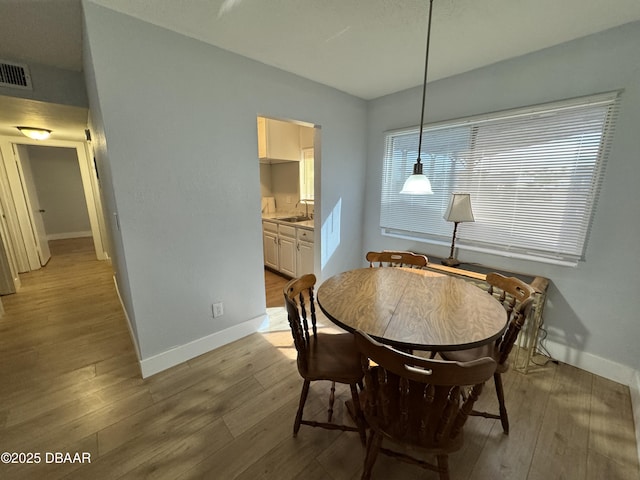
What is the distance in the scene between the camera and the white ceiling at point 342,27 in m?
1.44

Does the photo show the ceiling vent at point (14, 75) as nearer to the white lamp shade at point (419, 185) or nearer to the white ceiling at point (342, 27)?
the white ceiling at point (342, 27)

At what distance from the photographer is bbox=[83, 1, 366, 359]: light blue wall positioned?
1576 mm

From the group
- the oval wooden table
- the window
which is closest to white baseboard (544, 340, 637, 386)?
the window

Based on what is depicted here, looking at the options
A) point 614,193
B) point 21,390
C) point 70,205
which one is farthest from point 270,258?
point 70,205

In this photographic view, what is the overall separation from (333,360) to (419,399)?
19.1 inches

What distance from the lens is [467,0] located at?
1391 mm

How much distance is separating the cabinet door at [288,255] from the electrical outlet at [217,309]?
1.41m

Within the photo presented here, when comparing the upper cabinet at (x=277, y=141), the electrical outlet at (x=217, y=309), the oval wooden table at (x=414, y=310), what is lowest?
the electrical outlet at (x=217, y=309)

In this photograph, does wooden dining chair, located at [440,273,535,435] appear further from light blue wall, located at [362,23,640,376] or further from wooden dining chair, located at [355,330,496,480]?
light blue wall, located at [362,23,640,376]

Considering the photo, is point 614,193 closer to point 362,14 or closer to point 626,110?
point 626,110

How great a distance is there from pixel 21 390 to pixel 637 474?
362cm

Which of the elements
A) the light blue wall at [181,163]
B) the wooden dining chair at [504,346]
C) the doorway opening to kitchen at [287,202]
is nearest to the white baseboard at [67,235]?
the doorway opening to kitchen at [287,202]

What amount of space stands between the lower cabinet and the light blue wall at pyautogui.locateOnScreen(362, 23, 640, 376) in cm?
194

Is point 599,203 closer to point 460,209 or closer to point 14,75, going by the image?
point 460,209
